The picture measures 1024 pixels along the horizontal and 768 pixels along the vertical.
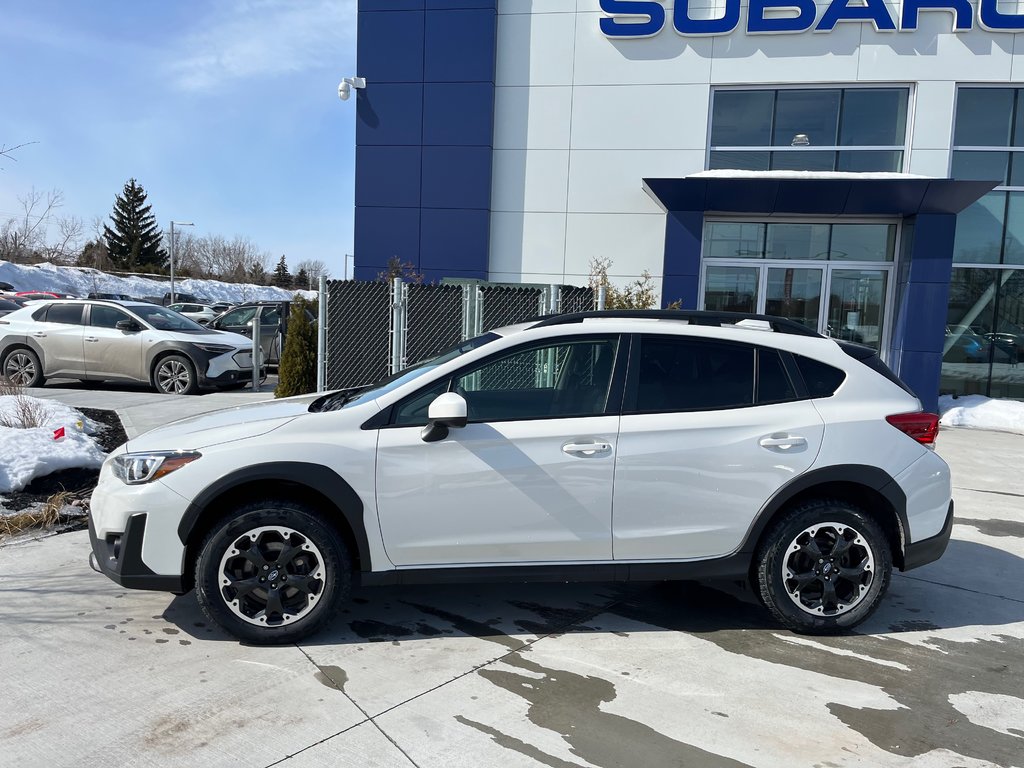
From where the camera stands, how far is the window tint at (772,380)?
4.05 meters

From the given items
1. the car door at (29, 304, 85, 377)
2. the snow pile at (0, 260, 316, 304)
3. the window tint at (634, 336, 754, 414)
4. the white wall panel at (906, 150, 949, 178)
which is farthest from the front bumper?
the snow pile at (0, 260, 316, 304)

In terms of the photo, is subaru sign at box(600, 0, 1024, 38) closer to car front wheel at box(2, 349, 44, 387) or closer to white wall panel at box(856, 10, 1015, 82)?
white wall panel at box(856, 10, 1015, 82)

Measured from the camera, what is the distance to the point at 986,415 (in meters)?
12.3

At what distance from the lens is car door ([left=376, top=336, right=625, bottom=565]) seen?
373 centimetres

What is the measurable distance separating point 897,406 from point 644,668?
2.00 m

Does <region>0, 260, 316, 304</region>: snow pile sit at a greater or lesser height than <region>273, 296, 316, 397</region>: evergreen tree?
greater

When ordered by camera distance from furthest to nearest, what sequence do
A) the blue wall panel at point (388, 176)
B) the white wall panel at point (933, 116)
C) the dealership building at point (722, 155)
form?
the blue wall panel at point (388, 176) → the white wall panel at point (933, 116) → the dealership building at point (722, 155)

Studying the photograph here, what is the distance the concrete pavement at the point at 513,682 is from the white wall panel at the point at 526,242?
10030 mm

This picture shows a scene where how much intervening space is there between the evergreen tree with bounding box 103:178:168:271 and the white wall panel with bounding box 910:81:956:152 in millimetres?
64979

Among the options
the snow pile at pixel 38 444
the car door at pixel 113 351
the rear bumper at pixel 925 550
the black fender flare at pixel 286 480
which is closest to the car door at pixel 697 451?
the rear bumper at pixel 925 550

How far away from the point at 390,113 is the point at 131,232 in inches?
2404

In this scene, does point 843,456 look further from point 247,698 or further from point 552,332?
point 247,698

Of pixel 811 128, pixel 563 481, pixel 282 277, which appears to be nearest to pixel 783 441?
pixel 563 481

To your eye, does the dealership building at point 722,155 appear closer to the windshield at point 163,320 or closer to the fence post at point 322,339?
the windshield at point 163,320
